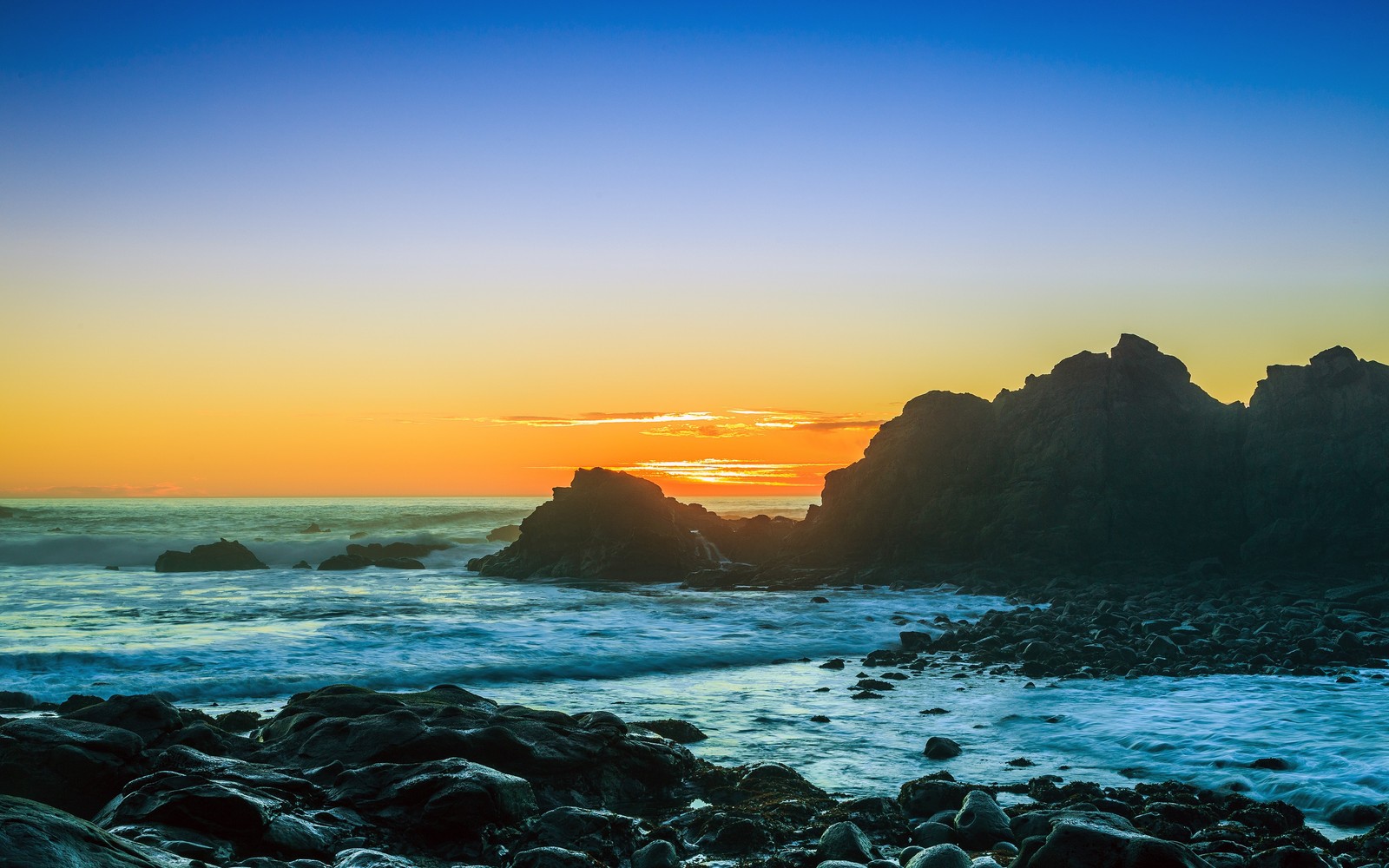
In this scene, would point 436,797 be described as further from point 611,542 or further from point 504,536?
point 504,536

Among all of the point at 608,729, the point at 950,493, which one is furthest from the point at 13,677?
the point at 950,493

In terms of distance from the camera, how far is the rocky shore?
310 inches

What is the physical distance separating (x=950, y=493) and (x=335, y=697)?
31.8 meters

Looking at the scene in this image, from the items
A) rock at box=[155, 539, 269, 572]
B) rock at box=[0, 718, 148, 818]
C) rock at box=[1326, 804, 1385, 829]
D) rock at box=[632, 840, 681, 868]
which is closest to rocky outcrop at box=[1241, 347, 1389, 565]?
rock at box=[1326, 804, 1385, 829]

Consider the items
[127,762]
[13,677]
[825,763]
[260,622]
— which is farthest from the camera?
[260,622]

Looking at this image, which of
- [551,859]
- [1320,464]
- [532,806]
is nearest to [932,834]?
[551,859]

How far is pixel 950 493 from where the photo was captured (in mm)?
40125

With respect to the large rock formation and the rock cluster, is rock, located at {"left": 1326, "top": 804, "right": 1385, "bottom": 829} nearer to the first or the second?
the rock cluster

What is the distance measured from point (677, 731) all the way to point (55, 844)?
9622 millimetres

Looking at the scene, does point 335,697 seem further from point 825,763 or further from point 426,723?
point 825,763

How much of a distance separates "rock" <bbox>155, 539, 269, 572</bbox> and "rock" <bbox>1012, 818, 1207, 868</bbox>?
48.0 metres

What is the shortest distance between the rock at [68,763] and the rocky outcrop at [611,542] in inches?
1280

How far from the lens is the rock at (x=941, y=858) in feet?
24.9

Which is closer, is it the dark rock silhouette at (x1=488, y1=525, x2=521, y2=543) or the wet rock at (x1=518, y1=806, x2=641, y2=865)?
the wet rock at (x1=518, y1=806, x2=641, y2=865)
